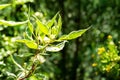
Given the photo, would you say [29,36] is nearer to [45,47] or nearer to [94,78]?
[45,47]

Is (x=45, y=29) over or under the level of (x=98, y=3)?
under

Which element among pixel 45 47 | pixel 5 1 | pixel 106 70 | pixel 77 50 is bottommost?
pixel 45 47

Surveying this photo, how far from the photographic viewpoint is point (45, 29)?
1396 millimetres

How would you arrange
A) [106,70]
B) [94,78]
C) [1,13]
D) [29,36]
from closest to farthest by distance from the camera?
[29,36], [106,70], [1,13], [94,78]

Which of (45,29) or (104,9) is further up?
(104,9)

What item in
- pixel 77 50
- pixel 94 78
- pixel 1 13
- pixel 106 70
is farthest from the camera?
pixel 77 50

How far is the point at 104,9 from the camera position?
3.64 metres

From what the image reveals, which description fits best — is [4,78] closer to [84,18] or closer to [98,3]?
[98,3]

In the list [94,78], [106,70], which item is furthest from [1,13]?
[94,78]

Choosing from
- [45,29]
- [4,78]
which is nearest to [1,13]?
[4,78]

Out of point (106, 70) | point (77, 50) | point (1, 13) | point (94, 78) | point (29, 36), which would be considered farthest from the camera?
point (77, 50)

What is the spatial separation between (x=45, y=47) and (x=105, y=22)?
7.31ft

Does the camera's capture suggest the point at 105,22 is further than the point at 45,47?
Yes

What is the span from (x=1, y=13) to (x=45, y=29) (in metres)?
1.41
